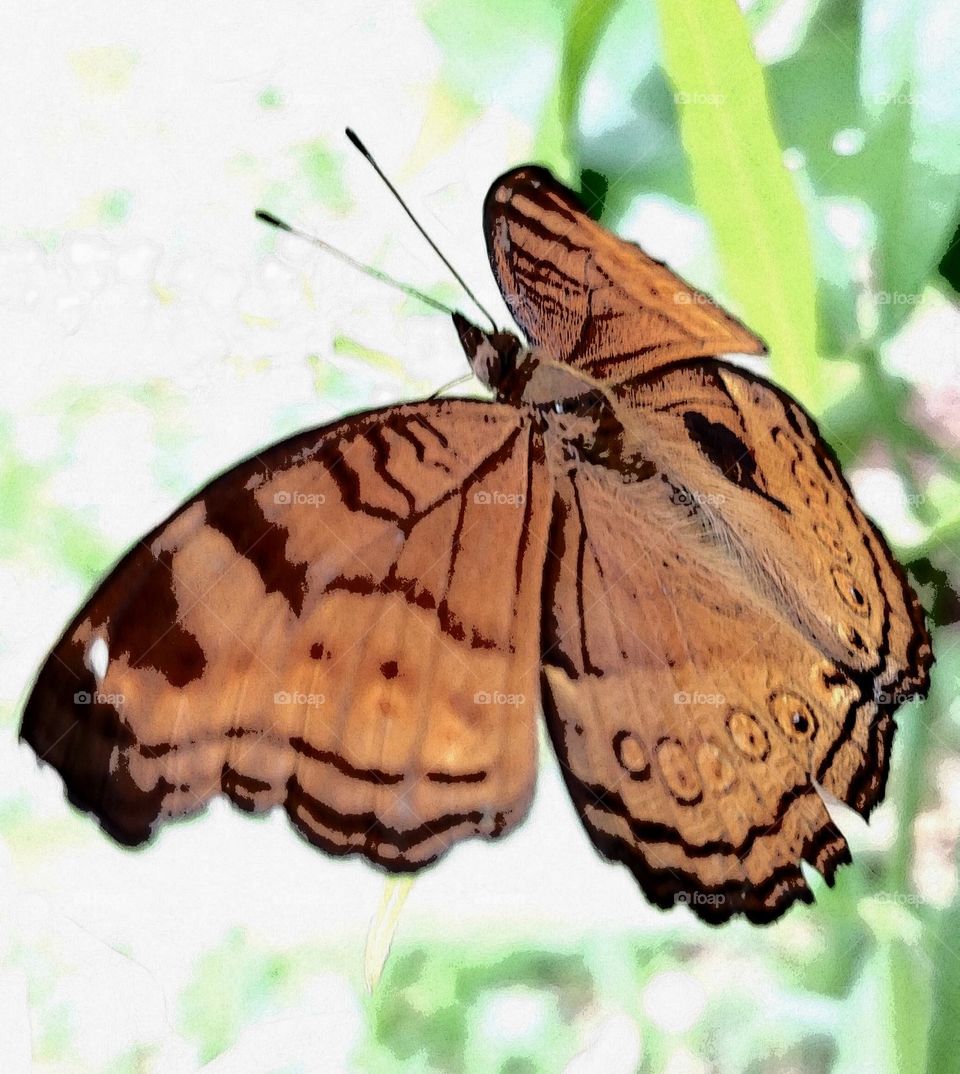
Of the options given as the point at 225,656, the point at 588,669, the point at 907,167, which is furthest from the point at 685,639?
the point at 907,167

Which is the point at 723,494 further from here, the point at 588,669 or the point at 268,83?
the point at 268,83

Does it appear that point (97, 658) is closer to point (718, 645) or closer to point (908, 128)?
point (718, 645)
